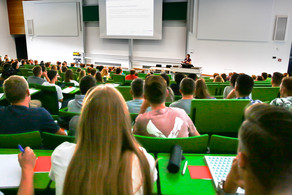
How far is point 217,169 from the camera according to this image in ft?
5.42

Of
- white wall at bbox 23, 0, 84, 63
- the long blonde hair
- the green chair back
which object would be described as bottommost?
the green chair back

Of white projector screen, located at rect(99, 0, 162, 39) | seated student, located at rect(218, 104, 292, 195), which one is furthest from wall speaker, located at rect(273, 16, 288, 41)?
seated student, located at rect(218, 104, 292, 195)

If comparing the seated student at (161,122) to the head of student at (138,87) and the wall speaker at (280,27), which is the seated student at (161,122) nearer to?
the head of student at (138,87)

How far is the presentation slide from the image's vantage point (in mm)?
12135

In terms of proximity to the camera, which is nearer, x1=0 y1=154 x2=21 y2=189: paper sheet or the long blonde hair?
the long blonde hair

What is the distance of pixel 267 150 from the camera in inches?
32.3

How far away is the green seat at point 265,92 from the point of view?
4.62m

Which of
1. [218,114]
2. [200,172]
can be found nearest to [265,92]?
[218,114]

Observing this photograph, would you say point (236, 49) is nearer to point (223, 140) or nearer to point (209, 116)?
point (209, 116)

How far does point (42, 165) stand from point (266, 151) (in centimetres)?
159

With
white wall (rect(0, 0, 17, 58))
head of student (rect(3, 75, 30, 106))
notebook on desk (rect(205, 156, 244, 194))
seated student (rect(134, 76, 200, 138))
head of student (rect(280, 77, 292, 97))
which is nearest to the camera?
notebook on desk (rect(205, 156, 244, 194))

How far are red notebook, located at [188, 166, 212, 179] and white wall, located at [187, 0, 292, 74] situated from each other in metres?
10.2

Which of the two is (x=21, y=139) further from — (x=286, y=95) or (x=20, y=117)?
(x=286, y=95)

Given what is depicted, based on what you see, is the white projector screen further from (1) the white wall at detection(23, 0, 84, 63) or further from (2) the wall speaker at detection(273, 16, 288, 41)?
(2) the wall speaker at detection(273, 16, 288, 41)
